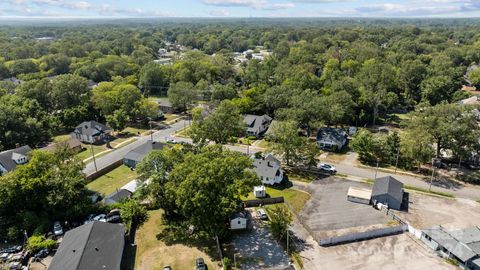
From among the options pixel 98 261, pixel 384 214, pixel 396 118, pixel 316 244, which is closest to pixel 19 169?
pixel 98 261

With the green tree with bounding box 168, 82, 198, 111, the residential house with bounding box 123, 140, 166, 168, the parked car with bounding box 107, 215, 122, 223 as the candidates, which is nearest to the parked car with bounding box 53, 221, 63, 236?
the parked car with bounding box 107, 215, 122, 223

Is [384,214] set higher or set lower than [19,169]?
lower

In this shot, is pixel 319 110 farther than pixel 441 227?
Yes

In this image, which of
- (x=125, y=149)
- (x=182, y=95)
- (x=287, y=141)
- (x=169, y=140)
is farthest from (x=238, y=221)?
(x=182, y=95)

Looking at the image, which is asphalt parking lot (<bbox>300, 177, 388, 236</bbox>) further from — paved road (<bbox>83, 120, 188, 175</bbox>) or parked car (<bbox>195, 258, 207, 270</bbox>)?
paved road (<bbox>83, 120, 188, 175</bbox>)

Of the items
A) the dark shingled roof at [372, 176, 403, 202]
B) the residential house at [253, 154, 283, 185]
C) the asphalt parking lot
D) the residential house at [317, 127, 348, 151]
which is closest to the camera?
the asphalt parking lot

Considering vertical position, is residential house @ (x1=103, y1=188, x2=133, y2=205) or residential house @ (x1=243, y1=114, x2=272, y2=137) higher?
residential house @ (x1=243, y1=114, x2=272, y2=137)

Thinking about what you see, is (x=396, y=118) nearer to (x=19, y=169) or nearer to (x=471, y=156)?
(x=471, y=156)

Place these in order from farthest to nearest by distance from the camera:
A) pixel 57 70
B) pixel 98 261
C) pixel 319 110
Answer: pixel 57 70 < pixel 319 110 < pixel 98 261

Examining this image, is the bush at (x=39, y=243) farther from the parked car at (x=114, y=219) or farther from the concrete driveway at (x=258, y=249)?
the concrete driveway at (x=258, y=249)
